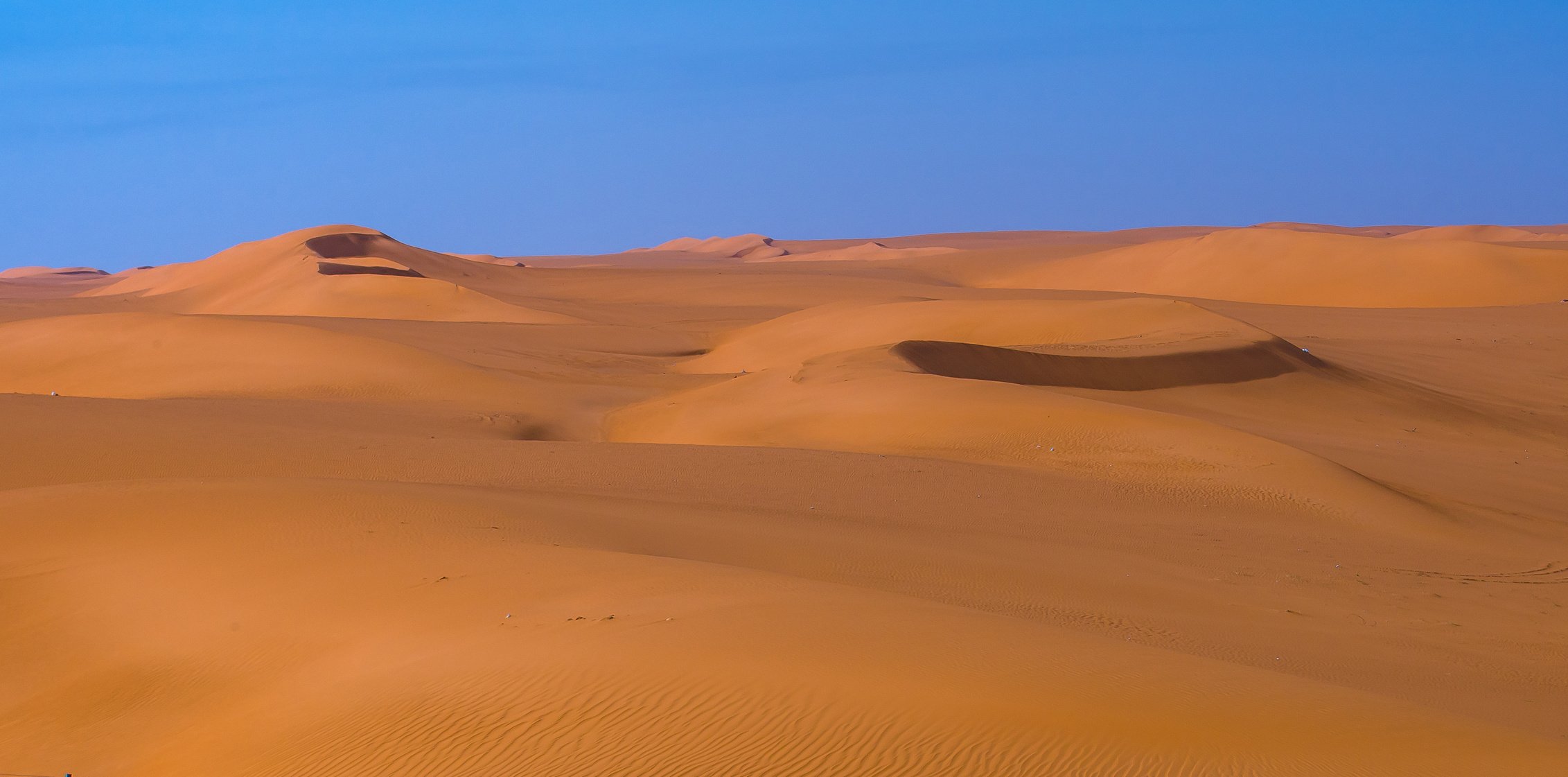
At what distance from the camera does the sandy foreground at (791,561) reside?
16.5ft

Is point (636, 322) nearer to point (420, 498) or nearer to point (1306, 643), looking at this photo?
point (420, 498)

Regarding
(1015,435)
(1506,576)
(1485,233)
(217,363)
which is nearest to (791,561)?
(1506,576)

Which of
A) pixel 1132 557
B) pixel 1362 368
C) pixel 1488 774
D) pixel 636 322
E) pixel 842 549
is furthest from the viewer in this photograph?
pixel 636 322

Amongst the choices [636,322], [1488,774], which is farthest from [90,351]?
[1488,774]

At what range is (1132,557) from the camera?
9953 mm

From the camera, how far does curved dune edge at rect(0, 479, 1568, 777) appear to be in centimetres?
473

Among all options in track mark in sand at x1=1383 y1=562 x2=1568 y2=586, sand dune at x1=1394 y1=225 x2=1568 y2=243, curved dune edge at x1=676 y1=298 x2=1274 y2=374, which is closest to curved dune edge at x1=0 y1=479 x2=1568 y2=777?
track mark in sand at x1=1383 y1=562 x2=1568 y2=586

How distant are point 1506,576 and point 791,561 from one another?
5707 millimetres

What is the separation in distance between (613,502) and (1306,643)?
17.1 ft

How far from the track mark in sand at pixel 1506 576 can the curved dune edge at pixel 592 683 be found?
509 centimetres

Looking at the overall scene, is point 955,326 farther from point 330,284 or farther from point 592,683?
point 592,683

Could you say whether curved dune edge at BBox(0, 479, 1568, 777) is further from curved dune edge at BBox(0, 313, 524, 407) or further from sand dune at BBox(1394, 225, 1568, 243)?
sand dune at BBox(1394, 225, 1568, 243)

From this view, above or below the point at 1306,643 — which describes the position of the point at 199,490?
above

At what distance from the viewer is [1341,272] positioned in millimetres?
45344
